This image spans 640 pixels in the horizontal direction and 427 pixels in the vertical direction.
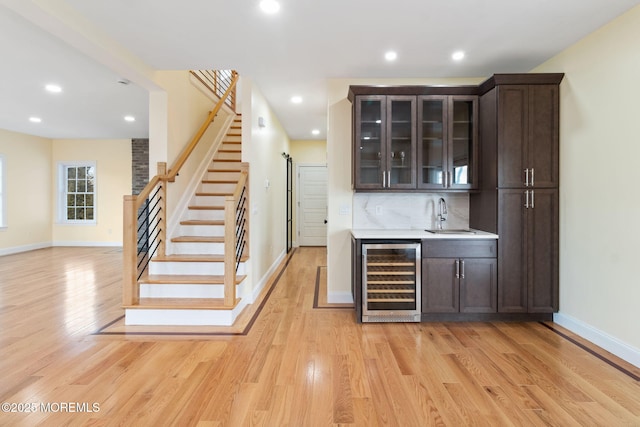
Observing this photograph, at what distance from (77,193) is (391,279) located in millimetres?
8761

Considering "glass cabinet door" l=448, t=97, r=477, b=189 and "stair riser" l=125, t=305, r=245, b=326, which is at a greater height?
"glass cabinet door" l=448, t=97, r=477, b=189

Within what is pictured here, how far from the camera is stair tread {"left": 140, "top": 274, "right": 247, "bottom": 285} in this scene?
11.0 feet

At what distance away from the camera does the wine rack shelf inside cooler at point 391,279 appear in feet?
10.6

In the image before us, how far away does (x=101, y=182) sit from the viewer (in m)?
8.20

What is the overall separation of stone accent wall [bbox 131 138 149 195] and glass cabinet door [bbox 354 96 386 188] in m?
6.24

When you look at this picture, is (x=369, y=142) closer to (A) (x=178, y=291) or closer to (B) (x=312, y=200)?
(A) (x=178, y=291)

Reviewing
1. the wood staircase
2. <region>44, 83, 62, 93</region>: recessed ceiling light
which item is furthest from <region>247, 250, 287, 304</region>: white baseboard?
<region>44, 83, 62, 93</region>: recessed ceiling light

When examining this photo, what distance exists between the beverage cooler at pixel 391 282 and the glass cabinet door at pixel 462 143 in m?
0.96

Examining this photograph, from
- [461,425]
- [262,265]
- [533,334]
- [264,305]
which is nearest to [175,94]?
[262,265]

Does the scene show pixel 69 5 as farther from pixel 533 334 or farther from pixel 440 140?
pixel 533 334

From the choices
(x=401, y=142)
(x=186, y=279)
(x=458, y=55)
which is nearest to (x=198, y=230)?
(x=186, y=279)

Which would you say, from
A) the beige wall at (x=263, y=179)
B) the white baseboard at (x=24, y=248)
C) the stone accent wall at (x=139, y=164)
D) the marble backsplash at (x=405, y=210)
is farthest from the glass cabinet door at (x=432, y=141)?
the white baseboard at (x=24, y=248)

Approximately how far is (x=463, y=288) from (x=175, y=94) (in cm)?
409

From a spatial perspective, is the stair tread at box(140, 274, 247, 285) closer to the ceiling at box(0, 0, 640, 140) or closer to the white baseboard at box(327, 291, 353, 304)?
the white baseboard at box(327, 291, 353, 304)
